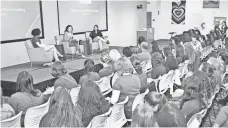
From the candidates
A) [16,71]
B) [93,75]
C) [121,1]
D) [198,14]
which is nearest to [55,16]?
[16,71]

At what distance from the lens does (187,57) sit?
599cm

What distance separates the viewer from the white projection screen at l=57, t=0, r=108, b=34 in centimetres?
914

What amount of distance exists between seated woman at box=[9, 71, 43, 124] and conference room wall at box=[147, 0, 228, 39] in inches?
506

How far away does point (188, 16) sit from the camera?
1450 cm

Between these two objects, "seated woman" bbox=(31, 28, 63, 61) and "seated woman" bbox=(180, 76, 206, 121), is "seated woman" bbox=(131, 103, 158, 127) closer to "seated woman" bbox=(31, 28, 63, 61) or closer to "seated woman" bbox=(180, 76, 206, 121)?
"seated woman" bbox=(180, 76, 206, 121)

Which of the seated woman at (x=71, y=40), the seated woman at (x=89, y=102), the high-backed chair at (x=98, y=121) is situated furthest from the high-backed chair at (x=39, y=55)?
the high-backed chair at (x=98, y=121)

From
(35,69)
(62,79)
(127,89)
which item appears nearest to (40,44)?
(35,69)

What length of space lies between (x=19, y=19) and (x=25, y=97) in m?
5.34

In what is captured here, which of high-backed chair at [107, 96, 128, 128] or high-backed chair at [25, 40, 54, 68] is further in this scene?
high-backed chair at [25, 40, 54, 68]

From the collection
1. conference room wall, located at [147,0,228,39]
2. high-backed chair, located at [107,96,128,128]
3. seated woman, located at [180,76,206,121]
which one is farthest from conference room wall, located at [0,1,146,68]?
seated woman, located at [180,76,206,121]

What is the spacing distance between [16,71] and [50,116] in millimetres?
4896

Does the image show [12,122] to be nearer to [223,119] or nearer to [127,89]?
[127,89]

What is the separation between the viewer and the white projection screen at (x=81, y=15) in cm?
914

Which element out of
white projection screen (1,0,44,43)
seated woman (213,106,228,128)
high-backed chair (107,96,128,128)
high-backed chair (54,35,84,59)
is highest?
white projection screen (1,0,44,43)
